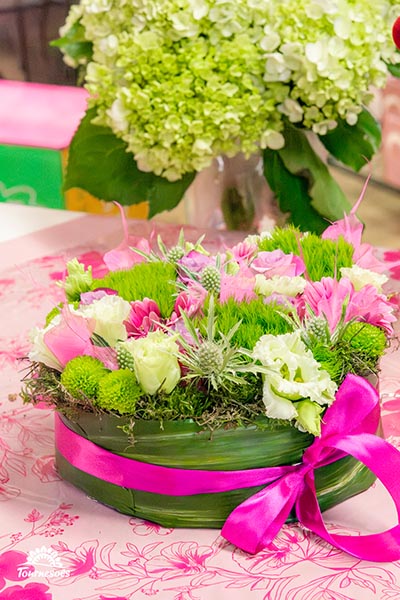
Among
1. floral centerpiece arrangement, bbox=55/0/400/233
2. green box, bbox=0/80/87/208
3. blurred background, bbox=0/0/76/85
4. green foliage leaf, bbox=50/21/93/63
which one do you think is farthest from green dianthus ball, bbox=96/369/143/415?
blurred background, bbox=0/0/76/85

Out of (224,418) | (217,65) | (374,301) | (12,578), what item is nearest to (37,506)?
(12,578)

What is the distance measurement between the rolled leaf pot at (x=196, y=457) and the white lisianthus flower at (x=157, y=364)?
3 centimetres

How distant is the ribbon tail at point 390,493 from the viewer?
0.74m

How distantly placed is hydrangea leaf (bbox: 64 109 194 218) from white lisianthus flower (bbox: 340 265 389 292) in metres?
0.63

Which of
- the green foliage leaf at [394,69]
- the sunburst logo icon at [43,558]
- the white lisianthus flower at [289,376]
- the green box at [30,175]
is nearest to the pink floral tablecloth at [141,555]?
the sunburst logo icon at [43,558]

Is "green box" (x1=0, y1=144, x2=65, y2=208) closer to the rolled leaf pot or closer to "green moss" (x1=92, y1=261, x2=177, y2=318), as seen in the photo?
"green moss" (x1=92, y1=261, x2=177, y2=318)

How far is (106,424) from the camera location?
0.76 meters

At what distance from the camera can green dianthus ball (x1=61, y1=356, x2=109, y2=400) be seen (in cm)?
75

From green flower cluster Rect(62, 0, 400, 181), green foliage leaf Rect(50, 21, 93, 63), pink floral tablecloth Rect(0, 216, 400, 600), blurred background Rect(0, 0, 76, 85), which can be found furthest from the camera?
blurred background Rect(0, 0, 76, 85)

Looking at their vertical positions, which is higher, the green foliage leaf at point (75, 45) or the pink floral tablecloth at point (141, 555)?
the green foliage leaf at point (75, 45)

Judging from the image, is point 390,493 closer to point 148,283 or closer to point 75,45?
point 148,283

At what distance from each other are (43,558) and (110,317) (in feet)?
0.67

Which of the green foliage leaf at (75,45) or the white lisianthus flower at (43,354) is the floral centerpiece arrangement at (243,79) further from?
the white lisianthus flower at (43,354)

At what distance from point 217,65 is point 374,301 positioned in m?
0.55
